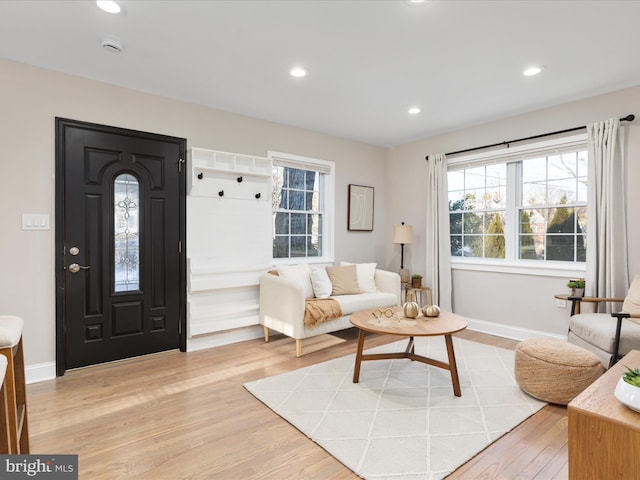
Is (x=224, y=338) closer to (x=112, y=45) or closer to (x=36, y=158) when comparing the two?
(x=36, y=158)

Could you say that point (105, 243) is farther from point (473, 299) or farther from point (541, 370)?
point (473, 299)

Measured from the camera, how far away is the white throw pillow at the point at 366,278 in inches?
176

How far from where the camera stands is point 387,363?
333 centimetres

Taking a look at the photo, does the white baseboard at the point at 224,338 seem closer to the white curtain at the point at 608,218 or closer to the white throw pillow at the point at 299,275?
the white throw pillow at the point at 299,275

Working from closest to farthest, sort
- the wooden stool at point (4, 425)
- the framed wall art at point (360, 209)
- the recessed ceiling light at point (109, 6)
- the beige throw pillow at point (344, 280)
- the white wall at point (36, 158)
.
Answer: the wooden stool at point (4, 425)
the recessed ceiling light at point (109, 6)
the white wall at point (36, 158)
the beige throw pillow at point (344, 280)
the framed wall art at point (360, 209)

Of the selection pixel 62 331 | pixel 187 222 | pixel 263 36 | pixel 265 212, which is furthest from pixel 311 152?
pixel 62 331

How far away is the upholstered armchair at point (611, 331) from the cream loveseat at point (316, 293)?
1.85 meters

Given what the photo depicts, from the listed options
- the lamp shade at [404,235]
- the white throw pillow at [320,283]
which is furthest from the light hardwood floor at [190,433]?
the lamp shade at [404,235]

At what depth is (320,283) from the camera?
412cm

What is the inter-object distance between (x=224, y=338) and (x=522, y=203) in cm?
369

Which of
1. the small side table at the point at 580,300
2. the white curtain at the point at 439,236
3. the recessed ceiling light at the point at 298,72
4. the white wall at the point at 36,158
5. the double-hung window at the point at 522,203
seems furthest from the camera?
the white curtain at the point at 439,236

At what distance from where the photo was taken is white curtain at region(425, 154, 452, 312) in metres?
4.68

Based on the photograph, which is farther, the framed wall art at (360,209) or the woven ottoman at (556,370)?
the framed wall art at (360,209)

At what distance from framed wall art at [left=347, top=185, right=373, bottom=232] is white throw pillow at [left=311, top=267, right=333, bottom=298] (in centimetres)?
114
